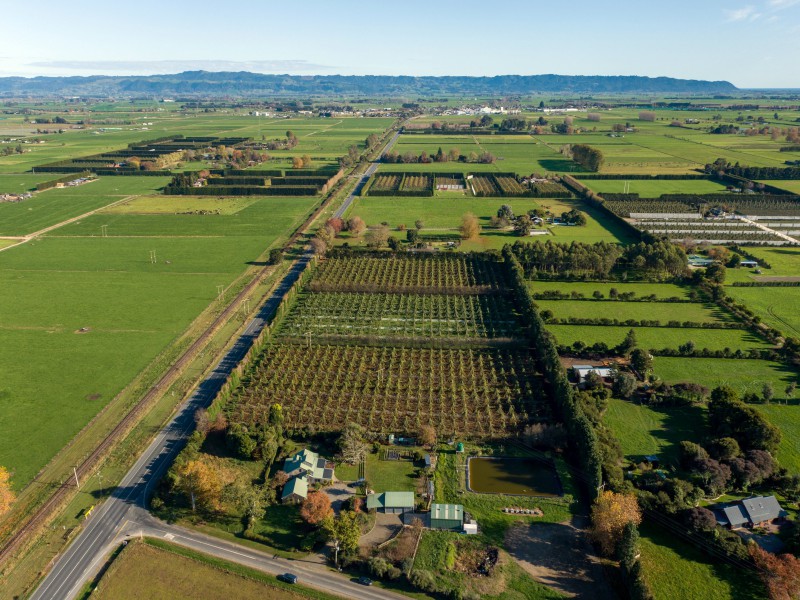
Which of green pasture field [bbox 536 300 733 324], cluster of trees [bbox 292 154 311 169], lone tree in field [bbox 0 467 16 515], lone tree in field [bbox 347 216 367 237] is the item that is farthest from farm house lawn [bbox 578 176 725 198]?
lone tree in field [bbox 0 467 16 515]

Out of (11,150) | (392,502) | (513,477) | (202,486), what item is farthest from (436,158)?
(11,150)

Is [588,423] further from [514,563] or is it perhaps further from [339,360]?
[339,360]

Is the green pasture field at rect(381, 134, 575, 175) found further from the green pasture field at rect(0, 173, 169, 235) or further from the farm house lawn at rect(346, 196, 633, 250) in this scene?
the green pasture field at rect(0, 173, 169, 235)

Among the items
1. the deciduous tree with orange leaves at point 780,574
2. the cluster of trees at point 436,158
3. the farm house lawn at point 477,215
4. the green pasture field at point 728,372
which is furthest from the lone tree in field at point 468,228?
the cluster of trees at point 436,158

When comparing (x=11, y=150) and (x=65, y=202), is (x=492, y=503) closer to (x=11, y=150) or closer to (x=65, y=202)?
(x=65, y=202)

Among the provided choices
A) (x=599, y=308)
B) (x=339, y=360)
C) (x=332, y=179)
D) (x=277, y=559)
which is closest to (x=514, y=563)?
(x=277, y=559)

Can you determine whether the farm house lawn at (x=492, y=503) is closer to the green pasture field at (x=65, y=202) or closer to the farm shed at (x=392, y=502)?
the farm shed at (x=392, y=502)

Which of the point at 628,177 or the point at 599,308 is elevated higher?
the point at 628,177
